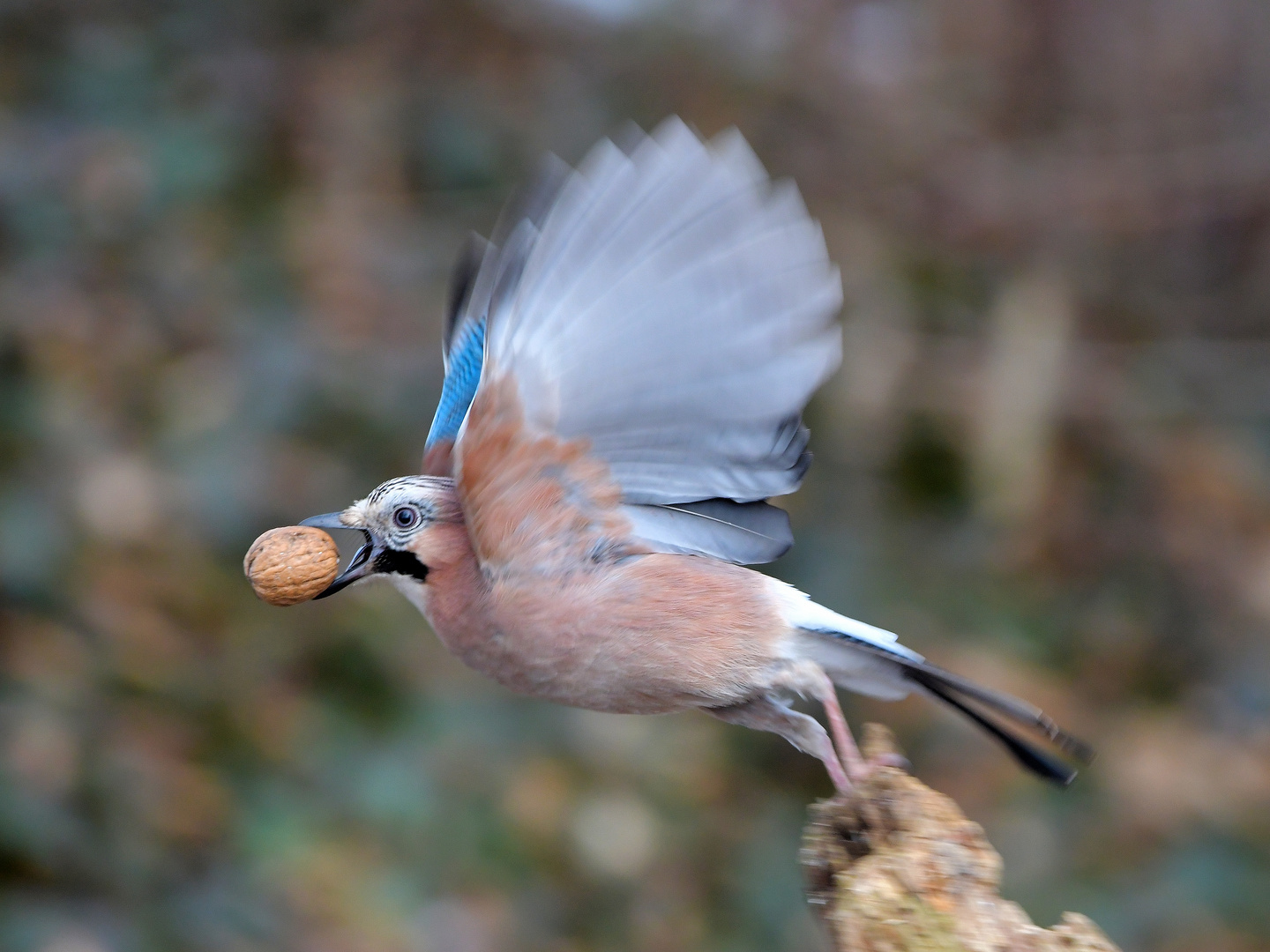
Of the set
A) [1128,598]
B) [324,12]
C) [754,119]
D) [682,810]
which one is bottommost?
[682,810]

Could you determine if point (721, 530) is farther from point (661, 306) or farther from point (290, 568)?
point (290, 568)

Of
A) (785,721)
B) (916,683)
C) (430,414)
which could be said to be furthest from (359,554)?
(430,414)

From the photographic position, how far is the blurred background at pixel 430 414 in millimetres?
4266

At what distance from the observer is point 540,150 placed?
619 cm

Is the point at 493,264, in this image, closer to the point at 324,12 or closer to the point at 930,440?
the point at 930,440

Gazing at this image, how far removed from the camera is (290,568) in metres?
Result: 2.68

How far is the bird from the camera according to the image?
7.78ft

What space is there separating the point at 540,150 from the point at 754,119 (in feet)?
4.02

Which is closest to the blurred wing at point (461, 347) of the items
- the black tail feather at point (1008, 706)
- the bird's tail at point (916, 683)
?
the bird's tail at point (916, 683)

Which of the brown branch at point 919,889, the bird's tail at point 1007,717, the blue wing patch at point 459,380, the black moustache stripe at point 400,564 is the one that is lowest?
the brown branch at point 919,889

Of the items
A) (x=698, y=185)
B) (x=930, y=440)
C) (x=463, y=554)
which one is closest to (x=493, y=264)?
(x=698, y=185)

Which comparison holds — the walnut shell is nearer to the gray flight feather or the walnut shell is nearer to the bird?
the bird

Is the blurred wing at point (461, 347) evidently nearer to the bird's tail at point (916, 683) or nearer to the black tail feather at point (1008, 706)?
the bird's tail at point (916, 683)

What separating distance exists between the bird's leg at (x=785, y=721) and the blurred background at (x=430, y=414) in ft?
6.31
